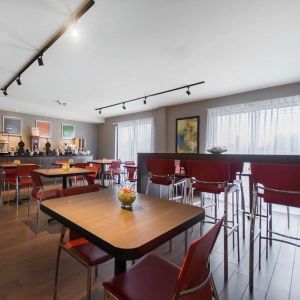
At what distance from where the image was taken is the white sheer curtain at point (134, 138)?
651cm

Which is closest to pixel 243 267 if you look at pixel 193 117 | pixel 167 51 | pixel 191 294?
pixel 191 294

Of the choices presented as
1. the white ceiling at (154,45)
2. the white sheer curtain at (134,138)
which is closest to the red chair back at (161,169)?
the white ceiling at (154,45)

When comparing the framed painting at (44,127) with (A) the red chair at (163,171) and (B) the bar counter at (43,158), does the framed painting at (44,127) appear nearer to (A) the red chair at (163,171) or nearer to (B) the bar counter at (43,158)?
(B) the bar counter at (43,158)

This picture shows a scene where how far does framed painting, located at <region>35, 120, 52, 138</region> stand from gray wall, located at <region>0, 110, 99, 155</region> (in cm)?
11

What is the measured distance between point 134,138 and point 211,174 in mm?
4975

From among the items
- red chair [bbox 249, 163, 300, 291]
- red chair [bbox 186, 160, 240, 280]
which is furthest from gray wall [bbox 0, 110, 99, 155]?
red chair [bbox 249, 163, 300, 291]

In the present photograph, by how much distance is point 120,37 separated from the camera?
2434 mm

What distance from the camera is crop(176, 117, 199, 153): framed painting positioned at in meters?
5.30

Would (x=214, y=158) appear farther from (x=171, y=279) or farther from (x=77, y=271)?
(x=77, y=271)

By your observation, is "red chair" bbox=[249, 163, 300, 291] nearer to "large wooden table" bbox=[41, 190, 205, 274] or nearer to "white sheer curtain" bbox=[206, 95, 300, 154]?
"large wooden table" bbox=[41, 190, 205, 274]

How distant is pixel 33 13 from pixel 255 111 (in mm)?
4231

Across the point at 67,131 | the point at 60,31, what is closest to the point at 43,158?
the point at 67,131

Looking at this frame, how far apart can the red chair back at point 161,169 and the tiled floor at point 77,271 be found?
0.82 metres

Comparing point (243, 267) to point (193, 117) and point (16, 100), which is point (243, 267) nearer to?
point (193, 117)
